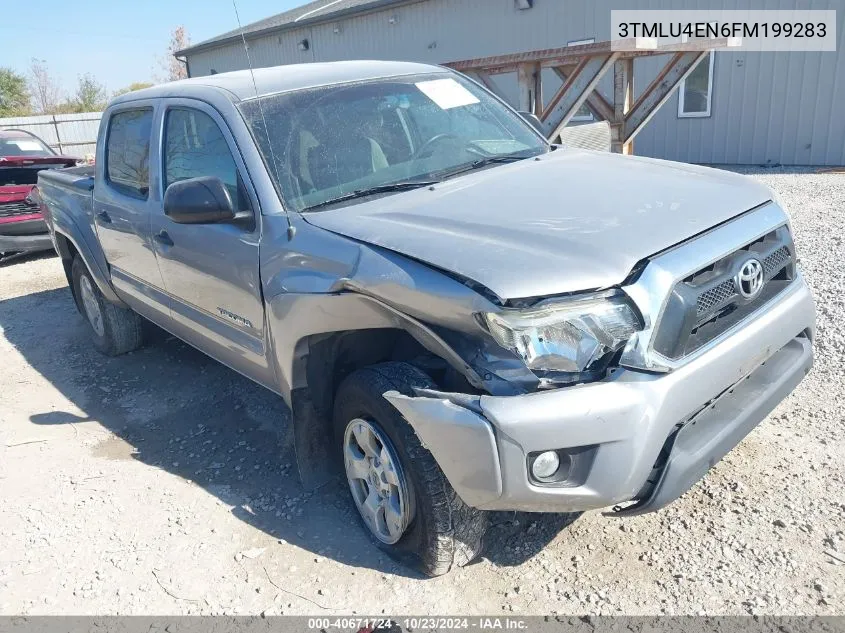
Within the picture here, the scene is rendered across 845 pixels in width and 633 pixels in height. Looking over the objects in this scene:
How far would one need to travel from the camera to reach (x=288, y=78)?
3.51 meters

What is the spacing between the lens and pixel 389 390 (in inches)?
97.8

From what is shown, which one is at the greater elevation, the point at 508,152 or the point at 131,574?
the point at 508,152

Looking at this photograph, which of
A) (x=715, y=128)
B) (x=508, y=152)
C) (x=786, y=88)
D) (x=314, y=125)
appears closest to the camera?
(x=314, y=125)

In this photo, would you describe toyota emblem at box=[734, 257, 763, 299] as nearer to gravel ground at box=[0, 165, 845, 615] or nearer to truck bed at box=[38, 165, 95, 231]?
gravel ground at box=[0, 165, 845, 615]

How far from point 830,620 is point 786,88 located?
11.3 metres

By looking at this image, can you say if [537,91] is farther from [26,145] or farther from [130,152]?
[26,145]

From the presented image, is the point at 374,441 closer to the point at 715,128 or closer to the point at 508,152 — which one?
the point at 508,152

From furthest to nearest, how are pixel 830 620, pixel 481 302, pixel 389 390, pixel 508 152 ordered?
1. pixel 508 152
2. pixel 389 390
3. pixel 830 620
4. pixel 481 302

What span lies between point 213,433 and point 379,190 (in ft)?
6.54

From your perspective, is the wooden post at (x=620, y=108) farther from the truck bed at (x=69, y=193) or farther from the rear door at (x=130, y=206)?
the truck bed at (x=69, y=193)

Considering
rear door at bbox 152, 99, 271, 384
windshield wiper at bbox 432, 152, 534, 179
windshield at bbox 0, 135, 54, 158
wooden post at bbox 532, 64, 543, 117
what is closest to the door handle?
rear door at bbox 152, 99, 271, 384

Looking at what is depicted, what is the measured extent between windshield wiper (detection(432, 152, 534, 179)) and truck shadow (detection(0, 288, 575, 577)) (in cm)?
162

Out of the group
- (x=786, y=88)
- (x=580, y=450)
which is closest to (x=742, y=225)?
→ (x=580, y=450)

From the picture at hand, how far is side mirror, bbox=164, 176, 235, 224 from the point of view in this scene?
288cm
